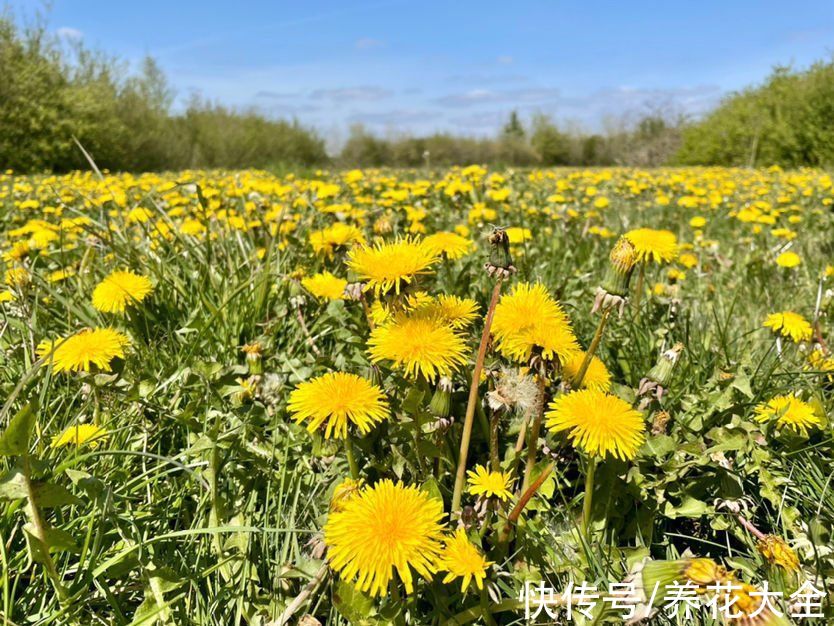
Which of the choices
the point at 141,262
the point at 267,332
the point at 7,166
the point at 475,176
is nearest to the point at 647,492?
the point at 267,332

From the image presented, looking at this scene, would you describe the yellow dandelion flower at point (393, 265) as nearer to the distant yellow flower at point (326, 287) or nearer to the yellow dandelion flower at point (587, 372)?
the yellow dandelion flower at point (587, 372)

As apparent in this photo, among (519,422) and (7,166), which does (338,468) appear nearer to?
(519,422)

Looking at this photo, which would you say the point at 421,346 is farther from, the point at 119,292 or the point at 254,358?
the point at 119,292

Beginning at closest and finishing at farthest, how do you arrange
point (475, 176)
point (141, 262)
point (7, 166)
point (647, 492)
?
point (647, 492)
point (141, 262)
point (475, 176)
point (7, 166)

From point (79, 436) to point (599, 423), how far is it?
3.10ft

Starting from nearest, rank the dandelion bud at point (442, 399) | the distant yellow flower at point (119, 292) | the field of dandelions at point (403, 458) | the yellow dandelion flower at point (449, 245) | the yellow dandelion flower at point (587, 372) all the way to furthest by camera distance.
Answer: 1. the field of dandelions at point (403, 458)
2. the dandelion bud at point (442, 399)
3. the yellow dandelion flower at point (587, 372)
4. the yellow dandelion flower at point (449, 245)
5. the distant yellow flower at point (119, 292)

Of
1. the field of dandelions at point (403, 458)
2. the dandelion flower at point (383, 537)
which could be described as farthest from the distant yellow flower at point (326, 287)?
the dandelion flower at point (383, 537)

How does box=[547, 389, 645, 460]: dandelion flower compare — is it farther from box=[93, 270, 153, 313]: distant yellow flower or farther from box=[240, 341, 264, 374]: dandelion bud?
box=[93, 270, 153, 313]: distant yellow flower

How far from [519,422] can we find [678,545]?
0.40 m

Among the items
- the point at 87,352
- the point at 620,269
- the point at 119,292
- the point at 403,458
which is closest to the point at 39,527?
the point at 87,352

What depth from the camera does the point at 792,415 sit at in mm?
1151

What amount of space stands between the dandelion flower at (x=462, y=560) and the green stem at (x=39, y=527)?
1.89ft

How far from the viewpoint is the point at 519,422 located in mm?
1191

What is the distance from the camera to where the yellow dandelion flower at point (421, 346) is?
884 millimetres
